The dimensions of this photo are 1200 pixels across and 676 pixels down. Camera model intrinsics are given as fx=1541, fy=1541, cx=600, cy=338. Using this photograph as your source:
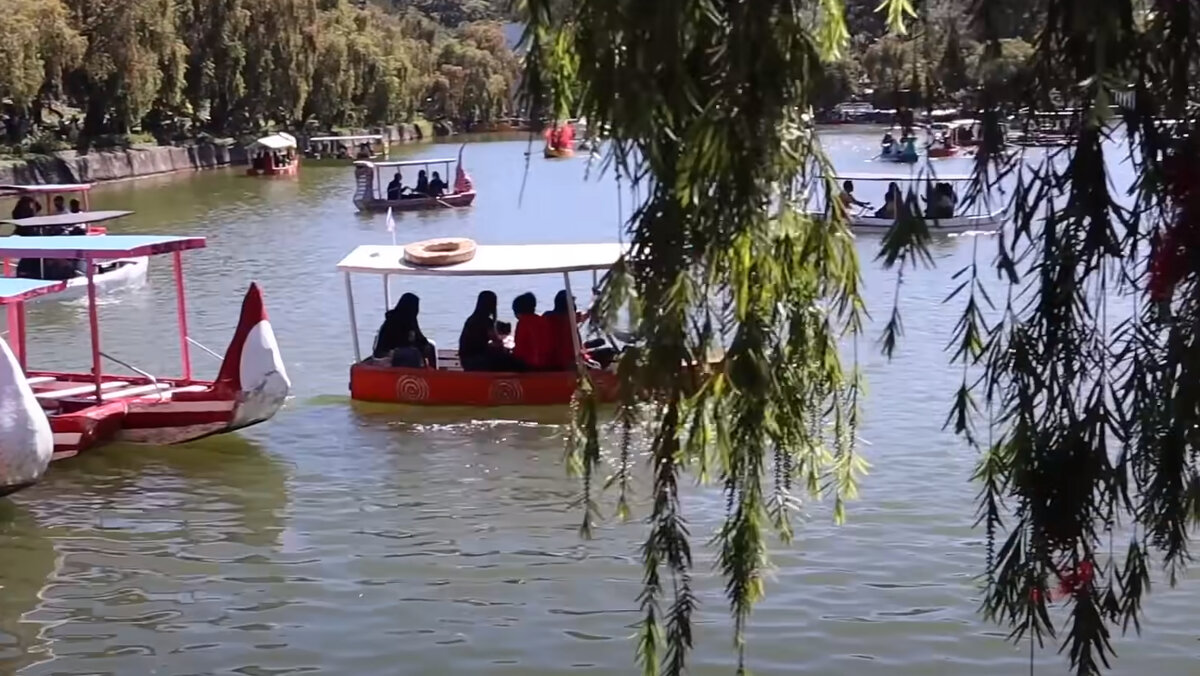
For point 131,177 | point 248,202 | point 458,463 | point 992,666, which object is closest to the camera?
point 992,666

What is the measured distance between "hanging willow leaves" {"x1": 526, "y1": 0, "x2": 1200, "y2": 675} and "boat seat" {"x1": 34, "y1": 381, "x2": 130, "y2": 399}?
34.6 feet

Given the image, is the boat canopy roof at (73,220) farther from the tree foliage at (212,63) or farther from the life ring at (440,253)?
the tree foliage at (212,63)

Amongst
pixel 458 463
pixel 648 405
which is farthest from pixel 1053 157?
pixel 458 463

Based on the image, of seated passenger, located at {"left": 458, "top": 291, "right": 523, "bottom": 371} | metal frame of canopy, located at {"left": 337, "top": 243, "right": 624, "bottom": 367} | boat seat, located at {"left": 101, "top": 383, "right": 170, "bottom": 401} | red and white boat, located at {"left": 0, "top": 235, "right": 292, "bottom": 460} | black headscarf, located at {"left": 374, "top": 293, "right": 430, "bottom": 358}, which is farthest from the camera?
black headscarf, located at {"left": 374, "top": 293, "right": 430, "bottom": 358}

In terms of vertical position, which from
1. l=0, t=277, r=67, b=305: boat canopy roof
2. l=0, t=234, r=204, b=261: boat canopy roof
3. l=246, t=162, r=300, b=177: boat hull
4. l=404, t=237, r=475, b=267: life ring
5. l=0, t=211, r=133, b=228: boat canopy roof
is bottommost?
l=246, t=162, r=300, b=177: boat hull

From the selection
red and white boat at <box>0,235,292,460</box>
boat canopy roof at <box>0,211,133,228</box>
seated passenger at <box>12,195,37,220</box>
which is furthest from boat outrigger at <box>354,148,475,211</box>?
red and white boat at <box>0,235,292,460</box>

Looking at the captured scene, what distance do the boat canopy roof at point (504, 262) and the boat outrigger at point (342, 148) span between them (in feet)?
147

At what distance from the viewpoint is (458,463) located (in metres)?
12.7

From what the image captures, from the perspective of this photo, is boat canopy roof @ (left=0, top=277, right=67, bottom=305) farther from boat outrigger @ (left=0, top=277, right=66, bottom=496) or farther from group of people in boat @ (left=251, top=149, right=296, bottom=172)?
group of people in boat @ (left=251, top=149, right=296, bottom=172)

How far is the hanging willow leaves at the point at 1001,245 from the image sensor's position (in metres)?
3.13

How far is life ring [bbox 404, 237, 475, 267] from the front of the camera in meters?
14.4

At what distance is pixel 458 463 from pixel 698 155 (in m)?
9.86

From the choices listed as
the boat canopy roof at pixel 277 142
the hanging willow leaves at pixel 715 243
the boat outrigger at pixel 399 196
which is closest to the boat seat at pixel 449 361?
the hanging willow leaves at pixel 715 243

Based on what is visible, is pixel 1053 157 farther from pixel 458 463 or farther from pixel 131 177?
pixel 131 177
